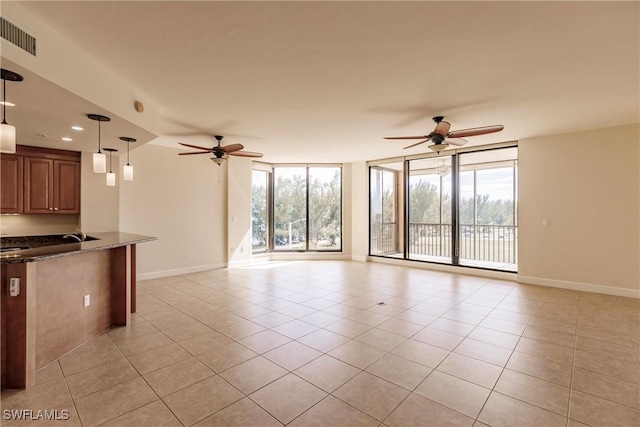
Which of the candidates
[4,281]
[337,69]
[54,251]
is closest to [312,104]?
[337,69]

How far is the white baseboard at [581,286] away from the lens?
4770 mm

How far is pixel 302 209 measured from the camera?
8484 mm

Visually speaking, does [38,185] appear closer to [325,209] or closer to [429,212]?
[325,209]

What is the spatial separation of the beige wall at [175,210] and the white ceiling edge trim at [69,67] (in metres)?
2.82

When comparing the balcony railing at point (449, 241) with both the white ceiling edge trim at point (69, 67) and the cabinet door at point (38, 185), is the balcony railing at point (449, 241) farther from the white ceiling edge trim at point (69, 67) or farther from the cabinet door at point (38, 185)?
the cabinet door at point (38, 185)

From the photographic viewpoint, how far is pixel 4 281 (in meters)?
2.40

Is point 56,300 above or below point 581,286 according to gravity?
above

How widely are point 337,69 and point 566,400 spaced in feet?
10.9

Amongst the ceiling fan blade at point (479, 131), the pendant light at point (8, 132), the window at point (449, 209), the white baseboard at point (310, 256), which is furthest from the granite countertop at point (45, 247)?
the window at point (449, 209)

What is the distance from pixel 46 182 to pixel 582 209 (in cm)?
900

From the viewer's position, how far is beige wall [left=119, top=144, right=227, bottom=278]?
5.88 metres

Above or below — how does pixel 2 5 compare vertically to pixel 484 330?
above

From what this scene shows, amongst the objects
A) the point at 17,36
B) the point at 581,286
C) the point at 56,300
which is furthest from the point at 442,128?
the point at 56,300

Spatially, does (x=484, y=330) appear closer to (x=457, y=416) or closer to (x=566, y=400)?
(x=566, y=400)
